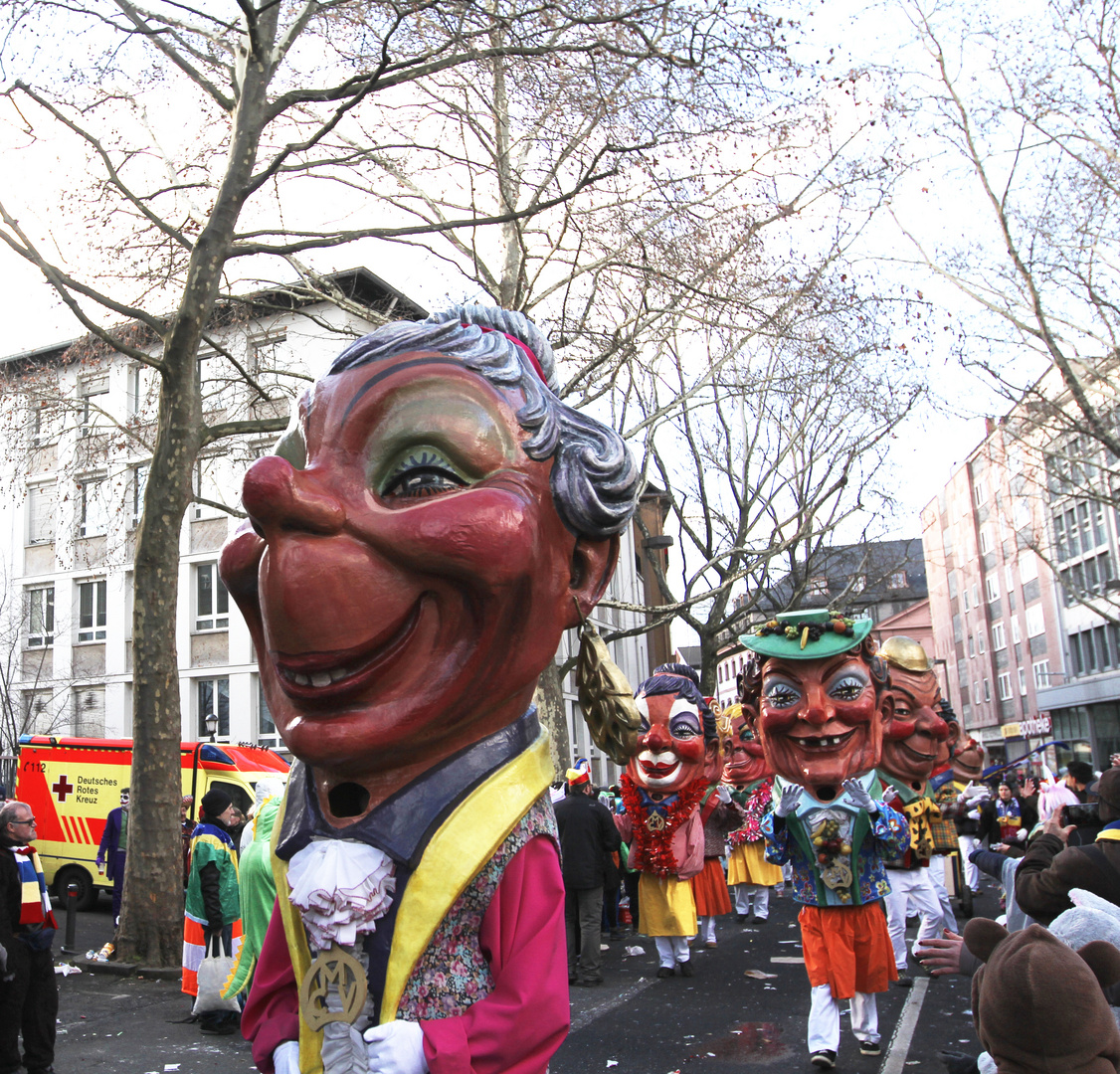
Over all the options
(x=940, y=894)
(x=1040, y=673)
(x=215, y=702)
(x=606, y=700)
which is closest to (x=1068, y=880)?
(x=606, y=700)

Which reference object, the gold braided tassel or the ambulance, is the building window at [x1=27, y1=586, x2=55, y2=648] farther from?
the gold braided tassel

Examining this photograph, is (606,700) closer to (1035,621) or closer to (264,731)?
(264,731)

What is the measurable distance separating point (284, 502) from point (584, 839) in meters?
6.60

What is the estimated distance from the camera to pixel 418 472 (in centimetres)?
226

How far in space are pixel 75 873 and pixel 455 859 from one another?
12472 mm

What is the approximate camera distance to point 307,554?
2141mm

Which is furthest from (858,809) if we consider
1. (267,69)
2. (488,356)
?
(267,69)

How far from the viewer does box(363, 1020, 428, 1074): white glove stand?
2.00 metres

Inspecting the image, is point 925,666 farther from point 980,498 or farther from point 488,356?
point 980,498

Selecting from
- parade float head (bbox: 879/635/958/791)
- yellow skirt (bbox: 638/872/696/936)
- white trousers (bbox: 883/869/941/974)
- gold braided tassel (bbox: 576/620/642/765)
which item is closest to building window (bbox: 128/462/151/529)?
yellow skirt (bbox: 638/872/696/936)

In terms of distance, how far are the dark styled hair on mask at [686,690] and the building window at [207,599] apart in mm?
15592

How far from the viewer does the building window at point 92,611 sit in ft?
74.3

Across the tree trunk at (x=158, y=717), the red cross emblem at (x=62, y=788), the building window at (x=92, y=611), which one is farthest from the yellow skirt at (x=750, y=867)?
the building window at (x=92, y=611)

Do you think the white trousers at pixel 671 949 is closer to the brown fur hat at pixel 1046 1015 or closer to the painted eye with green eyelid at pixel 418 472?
the brown fur hat at pixel 1046 1015
